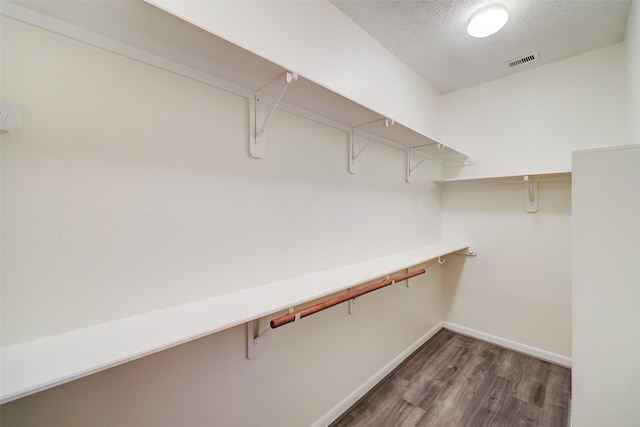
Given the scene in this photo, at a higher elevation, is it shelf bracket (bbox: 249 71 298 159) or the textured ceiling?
the textured ceiling

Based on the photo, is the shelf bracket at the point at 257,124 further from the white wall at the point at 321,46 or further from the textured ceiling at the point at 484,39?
the textured ceiling at the point at 484,39

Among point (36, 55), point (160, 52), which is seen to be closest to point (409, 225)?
point (160, 52)

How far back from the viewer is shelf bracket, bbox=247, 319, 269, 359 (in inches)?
43.4

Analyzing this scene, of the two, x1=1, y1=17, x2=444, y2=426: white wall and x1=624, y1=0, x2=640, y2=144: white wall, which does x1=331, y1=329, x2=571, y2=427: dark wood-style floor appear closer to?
x1=1, y1=17, x2=444, y2=426: white wall

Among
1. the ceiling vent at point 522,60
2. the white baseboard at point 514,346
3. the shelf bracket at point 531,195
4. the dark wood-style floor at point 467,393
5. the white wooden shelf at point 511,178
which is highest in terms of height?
the ceiling vent at point 522,60

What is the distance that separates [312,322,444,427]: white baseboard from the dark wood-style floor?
3 centimetres

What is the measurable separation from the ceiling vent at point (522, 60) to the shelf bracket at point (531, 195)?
970 mm

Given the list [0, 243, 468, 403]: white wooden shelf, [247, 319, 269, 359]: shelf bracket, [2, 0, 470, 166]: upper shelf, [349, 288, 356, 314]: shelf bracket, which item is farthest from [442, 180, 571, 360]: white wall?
[247, 319, 269, 359]: shelf bracket

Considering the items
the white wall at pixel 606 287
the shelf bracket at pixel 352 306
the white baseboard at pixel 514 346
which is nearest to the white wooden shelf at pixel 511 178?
the white wall at pixel 606 287

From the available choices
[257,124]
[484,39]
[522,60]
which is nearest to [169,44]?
[257,124]

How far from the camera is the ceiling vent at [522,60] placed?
198 centimetres

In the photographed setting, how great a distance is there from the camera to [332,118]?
4.72 feet

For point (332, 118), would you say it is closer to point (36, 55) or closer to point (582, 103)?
point (36, 55)

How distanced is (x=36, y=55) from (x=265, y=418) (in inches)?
62.4
